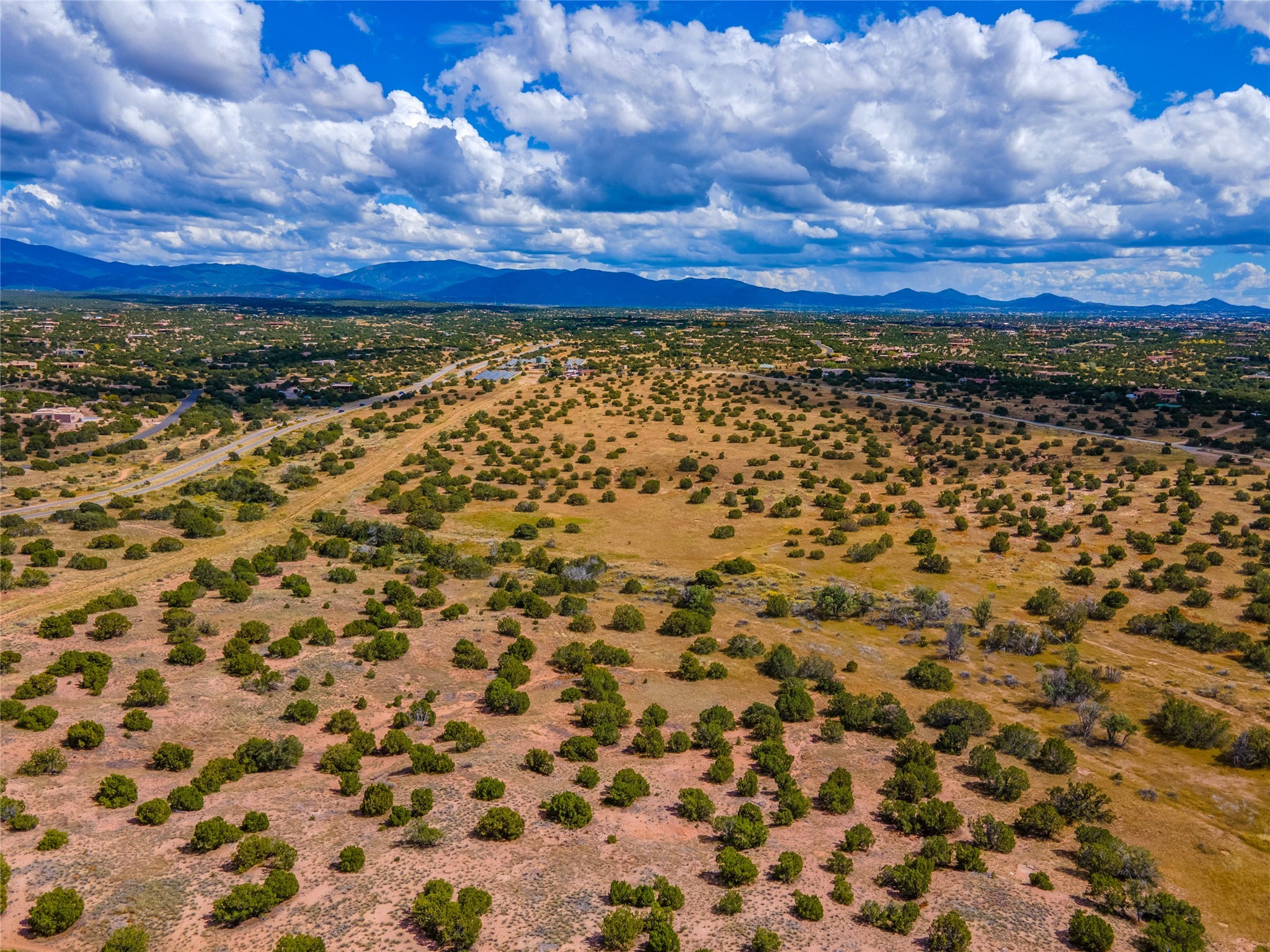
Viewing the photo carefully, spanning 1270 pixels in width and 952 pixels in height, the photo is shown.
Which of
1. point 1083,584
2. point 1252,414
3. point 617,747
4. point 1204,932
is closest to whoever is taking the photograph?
point 1204,932

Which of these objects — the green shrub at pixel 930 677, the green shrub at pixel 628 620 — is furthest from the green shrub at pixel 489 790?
the green shrub at pixel 930 677

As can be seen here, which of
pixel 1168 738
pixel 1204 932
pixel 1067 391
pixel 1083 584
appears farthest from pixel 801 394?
pixel 1204 932

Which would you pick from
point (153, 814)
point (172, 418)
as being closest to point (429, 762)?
point (153, 814)

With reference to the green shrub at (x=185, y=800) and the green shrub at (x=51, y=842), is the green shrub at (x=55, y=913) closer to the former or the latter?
the green shrub at (x=51, y=842)

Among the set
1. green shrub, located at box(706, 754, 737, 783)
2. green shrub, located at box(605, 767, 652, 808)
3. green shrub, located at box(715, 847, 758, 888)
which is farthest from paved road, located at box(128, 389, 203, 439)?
green shrub, located at box(715, 847, 758, 888)

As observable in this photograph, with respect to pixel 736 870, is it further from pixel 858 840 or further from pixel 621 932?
pixel 858 840

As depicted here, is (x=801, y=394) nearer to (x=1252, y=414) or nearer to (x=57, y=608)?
Answer: (x=1252, y=414)

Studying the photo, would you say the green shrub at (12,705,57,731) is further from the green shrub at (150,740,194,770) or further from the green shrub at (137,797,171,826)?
the green shrub at (137,797,171,826)
